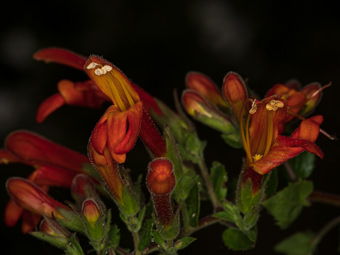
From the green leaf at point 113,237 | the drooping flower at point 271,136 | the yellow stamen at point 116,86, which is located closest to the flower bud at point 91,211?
the green leaf at point 113,237

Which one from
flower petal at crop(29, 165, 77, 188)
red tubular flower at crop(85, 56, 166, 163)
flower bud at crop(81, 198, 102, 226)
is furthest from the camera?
flower petal at crop(29, 165, 77, 188)

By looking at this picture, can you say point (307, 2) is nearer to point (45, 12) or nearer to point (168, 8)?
point (168, 8)

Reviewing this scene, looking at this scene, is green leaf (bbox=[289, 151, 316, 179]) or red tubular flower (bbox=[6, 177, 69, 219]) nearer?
red tubular flower (bbox=[6, 177, 69, 219])

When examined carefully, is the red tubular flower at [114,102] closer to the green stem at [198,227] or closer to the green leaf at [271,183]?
the green stem at [198,227]

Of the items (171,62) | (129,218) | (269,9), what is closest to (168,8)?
(171,62)

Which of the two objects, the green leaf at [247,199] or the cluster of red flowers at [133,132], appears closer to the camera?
the cluster of red flowers at [133,132]

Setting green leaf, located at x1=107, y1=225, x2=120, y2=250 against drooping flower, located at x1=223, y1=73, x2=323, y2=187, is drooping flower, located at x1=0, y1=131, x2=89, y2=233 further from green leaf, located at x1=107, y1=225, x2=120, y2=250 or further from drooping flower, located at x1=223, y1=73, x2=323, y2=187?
drooping flower, located at x1=223, y1=73, x2=323, y2=187

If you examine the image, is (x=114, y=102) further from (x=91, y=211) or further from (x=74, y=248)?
(x=74, y=248)

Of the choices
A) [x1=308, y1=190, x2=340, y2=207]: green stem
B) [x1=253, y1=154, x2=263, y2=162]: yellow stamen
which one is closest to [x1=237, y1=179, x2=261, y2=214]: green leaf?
[x1=253, y1=154, x2=263, y2=162]: yellow stamen
